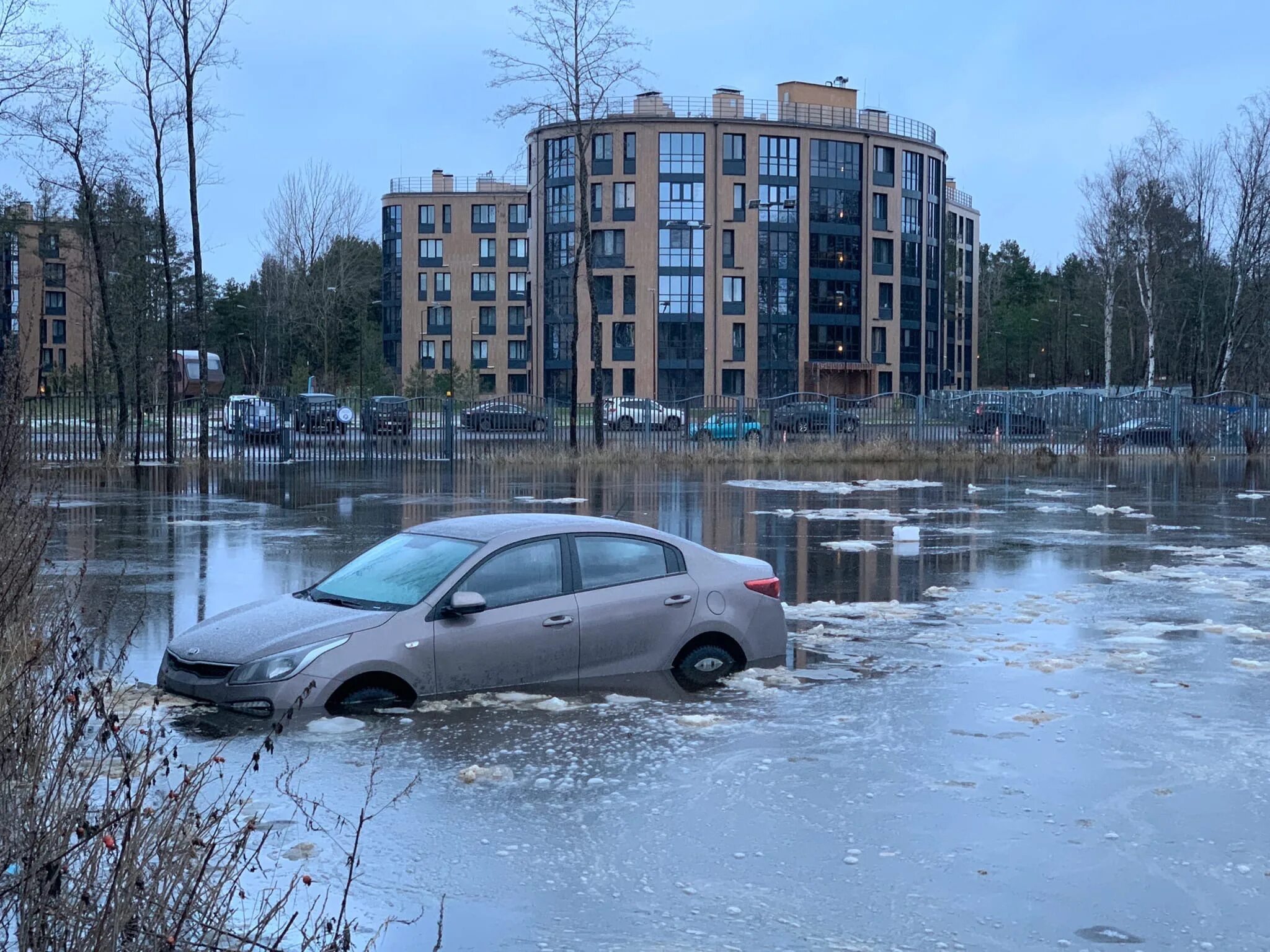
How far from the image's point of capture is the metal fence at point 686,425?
41.2 meters

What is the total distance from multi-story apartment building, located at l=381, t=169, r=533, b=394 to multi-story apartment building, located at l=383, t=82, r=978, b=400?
12921 millimetres

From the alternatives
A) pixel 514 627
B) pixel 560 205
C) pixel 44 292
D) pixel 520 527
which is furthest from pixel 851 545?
pixel 560 205

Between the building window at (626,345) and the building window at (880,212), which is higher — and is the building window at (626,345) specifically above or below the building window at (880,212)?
below

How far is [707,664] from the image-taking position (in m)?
11.2

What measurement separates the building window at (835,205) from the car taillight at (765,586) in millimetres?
81661

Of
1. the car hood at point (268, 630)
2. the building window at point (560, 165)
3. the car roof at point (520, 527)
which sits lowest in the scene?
the car hood at point (268, 630)

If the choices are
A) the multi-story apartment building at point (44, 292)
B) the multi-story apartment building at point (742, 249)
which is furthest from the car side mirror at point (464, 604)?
the multi-story apartment building at point (742, 249)

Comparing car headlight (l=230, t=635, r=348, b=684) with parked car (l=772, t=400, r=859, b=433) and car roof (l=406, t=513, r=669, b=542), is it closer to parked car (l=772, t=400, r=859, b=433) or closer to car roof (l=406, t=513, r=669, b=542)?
car roof (l=406, t=513, r=669, b=542)

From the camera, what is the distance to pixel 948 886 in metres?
6.49

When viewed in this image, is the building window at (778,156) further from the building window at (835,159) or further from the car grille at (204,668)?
the car grille at (204,668)

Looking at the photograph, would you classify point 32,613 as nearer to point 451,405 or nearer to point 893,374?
point 451,405

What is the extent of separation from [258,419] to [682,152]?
51.5 meters

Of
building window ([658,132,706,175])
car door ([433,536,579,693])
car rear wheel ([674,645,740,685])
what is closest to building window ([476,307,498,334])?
building window ([658,132,706,175])

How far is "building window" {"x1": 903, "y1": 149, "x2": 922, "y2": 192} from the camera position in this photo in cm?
9512
